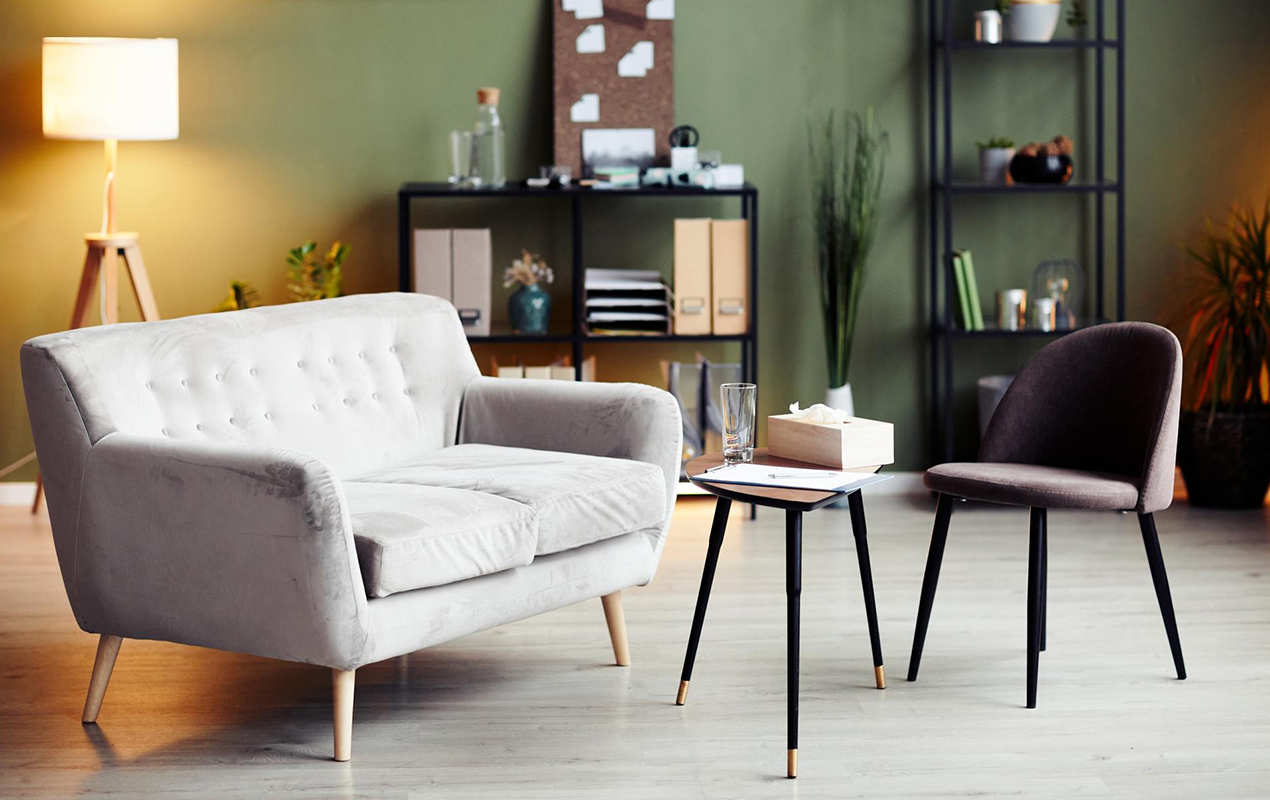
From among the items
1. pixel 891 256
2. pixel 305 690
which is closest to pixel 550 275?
pixel 891 256

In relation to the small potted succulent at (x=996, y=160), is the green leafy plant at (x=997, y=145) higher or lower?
higher

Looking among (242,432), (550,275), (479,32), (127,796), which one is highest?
(479,32)

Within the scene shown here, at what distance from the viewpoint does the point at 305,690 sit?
309 centimetres

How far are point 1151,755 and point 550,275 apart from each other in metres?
2.78

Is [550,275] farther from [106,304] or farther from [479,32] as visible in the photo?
[106,304]

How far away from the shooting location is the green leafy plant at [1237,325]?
4734 mm

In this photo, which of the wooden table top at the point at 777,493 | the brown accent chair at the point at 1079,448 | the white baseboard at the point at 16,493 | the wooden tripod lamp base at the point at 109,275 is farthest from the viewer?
the white baseboard at the point at 16,493

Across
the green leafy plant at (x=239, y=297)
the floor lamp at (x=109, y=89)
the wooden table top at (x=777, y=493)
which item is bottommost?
the wooden table top at (x=777, y=493)

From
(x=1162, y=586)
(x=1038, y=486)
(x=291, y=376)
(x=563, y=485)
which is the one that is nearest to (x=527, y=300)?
(x=291, y=376)

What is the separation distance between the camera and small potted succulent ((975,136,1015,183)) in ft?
16.1

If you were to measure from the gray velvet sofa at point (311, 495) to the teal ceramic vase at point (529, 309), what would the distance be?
1343 millimetres

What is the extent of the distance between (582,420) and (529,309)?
148 centimetres

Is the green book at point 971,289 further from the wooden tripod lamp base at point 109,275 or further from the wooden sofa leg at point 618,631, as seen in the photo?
the wooden tripod lamp base at point 109,275

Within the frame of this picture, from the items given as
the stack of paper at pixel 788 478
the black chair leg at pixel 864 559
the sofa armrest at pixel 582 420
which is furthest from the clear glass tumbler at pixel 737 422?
the sofa armrest at pixel 582 420
